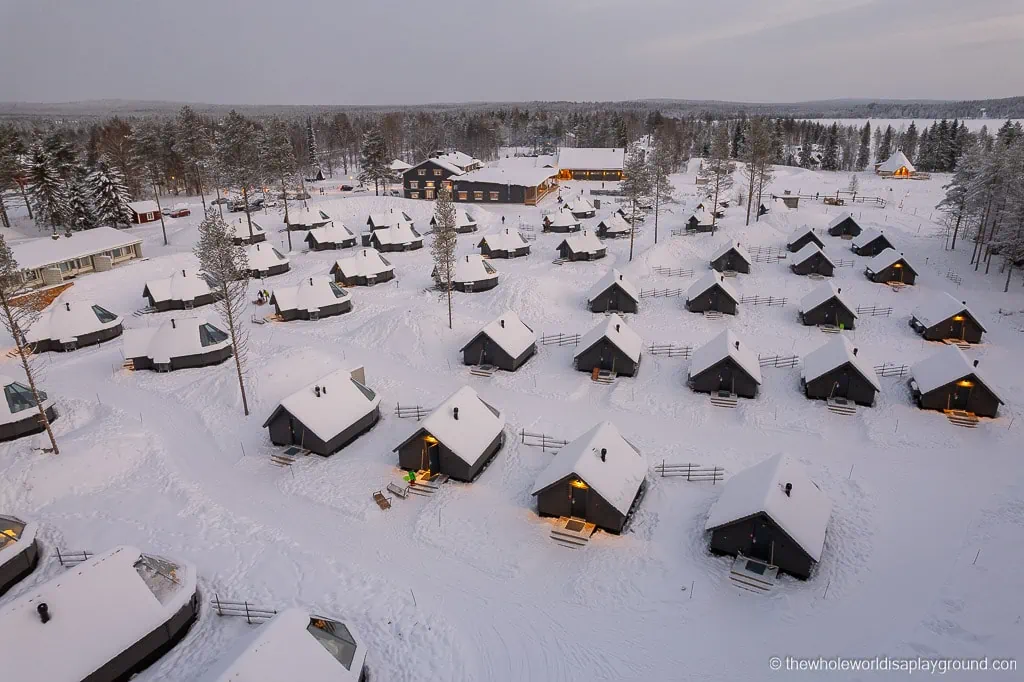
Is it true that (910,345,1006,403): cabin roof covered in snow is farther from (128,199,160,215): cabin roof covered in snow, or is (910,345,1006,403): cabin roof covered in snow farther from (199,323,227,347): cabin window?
(128,199,160,215): cabin roof covered in snow

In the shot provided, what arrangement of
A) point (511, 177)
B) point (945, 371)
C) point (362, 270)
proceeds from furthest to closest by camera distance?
1. point (511, 177)
2. point (362, 270)
3. point (945, 371)

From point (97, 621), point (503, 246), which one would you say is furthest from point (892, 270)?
point (97, 621)

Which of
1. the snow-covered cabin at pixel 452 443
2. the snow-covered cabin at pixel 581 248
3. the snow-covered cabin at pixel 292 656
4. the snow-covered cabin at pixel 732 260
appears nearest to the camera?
the snow-covered cabin at pixel 292 656

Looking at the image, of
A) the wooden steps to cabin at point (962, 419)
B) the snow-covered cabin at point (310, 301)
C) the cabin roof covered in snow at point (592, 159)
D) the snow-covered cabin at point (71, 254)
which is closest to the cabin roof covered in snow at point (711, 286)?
the wooden steps to cabin at point (962, 419)

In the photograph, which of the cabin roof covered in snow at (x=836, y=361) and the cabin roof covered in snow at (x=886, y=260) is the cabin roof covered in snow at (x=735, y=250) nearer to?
the cabin roof covered in snow at (x=886, y=260)

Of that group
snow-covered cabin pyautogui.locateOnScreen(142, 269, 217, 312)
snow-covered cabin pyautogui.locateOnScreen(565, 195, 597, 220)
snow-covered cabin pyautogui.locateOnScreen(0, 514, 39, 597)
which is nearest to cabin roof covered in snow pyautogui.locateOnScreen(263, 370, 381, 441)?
snow-covered cabin pyautogui.locateOnScreen(0, 514, 39, 597)

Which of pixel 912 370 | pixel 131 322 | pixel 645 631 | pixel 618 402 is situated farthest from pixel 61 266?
pixel 912 370

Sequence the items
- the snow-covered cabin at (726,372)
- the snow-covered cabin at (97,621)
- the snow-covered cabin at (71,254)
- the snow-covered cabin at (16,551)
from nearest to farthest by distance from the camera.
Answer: the snow-covered cabin at (97,621) < the snow-covered cabin at (16,551) < the snow-covered cabin at (726,372) < the snow-covered cabin at (71,254)

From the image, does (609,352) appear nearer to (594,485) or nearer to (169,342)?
(594,485)
